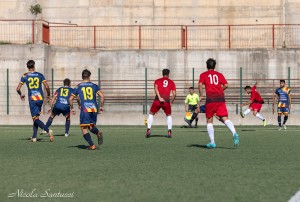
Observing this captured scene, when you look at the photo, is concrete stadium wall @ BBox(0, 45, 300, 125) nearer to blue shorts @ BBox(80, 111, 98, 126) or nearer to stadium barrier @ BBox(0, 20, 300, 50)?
stadium barrier @ BBox(0, 20, 300, 50)

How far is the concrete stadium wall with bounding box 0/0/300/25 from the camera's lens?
142ft

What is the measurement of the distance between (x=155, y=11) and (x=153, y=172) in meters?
33.3

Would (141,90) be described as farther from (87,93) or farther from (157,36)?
(87,93)

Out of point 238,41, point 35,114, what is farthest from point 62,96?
point 238,41

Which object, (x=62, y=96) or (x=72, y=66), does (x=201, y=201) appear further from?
(x=72, y=66)

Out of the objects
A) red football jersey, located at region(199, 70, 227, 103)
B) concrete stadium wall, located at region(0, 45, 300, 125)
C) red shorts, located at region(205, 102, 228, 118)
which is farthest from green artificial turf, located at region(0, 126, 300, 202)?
concrete stadium wall, located at region(0, 45, 300, 125)

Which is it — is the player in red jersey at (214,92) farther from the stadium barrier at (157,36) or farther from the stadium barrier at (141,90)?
the stadium barrier at (157,36)

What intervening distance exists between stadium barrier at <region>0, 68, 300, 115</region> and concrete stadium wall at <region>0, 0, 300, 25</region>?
204 inches

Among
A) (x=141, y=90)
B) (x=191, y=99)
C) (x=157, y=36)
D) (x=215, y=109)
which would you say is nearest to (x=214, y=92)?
(x=215, y=109)

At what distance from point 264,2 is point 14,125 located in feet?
54.4

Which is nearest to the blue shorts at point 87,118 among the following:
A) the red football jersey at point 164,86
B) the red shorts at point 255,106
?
the red football jersey at point 164,86

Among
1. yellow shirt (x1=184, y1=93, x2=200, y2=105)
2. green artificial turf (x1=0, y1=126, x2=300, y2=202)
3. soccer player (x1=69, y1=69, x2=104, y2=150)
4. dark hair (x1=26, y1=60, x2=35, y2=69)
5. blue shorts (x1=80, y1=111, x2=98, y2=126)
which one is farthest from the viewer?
yellow shirt (x1=184, y1=93, x2=200, y2=105)

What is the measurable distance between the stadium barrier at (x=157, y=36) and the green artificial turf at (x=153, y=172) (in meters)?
25.3

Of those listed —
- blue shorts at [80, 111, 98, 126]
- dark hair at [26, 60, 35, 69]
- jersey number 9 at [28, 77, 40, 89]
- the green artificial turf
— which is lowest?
the green artificial turf
